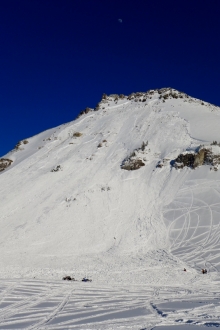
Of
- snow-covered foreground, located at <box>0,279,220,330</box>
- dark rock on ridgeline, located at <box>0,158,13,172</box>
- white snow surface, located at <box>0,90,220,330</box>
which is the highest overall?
dark rock on ridgeline, located at <box>0,158,13,172</box>

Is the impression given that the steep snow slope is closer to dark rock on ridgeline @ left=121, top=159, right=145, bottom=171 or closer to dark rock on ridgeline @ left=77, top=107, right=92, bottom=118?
dark rock on ridgeline @ left=121, top=159, right=145, bottom=171

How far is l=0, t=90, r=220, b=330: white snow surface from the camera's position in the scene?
Result: 9328 millimetres

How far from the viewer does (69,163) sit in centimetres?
3059

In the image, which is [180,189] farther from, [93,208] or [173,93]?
[173,93]

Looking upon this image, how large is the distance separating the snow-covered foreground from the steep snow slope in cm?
307

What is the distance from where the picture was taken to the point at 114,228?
72.3 feet

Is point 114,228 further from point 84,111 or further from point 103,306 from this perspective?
point 84,111

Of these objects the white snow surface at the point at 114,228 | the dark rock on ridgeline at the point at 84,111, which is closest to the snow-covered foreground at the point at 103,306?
the white snow surface at the point at 114,228

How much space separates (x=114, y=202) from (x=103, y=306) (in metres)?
15.0

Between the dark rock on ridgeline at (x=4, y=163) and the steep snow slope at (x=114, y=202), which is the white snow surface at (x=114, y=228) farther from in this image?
the dark rock on ridgeline at (x=4, y=163)

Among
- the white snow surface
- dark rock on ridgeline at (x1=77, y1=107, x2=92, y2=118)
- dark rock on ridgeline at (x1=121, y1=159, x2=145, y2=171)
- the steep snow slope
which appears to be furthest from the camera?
dark rock on ridgeline at (x1=77, y1=107, x2=92, y2=118)

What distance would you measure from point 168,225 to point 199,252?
3.70 m

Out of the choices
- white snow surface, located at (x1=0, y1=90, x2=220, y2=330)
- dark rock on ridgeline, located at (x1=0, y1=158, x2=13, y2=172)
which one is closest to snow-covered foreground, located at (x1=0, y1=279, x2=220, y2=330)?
white snow surface, located at (x1=0, y1=90, x2=220, y2=330)

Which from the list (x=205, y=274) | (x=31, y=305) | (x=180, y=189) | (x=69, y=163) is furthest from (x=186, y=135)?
(x=31, y=305)
